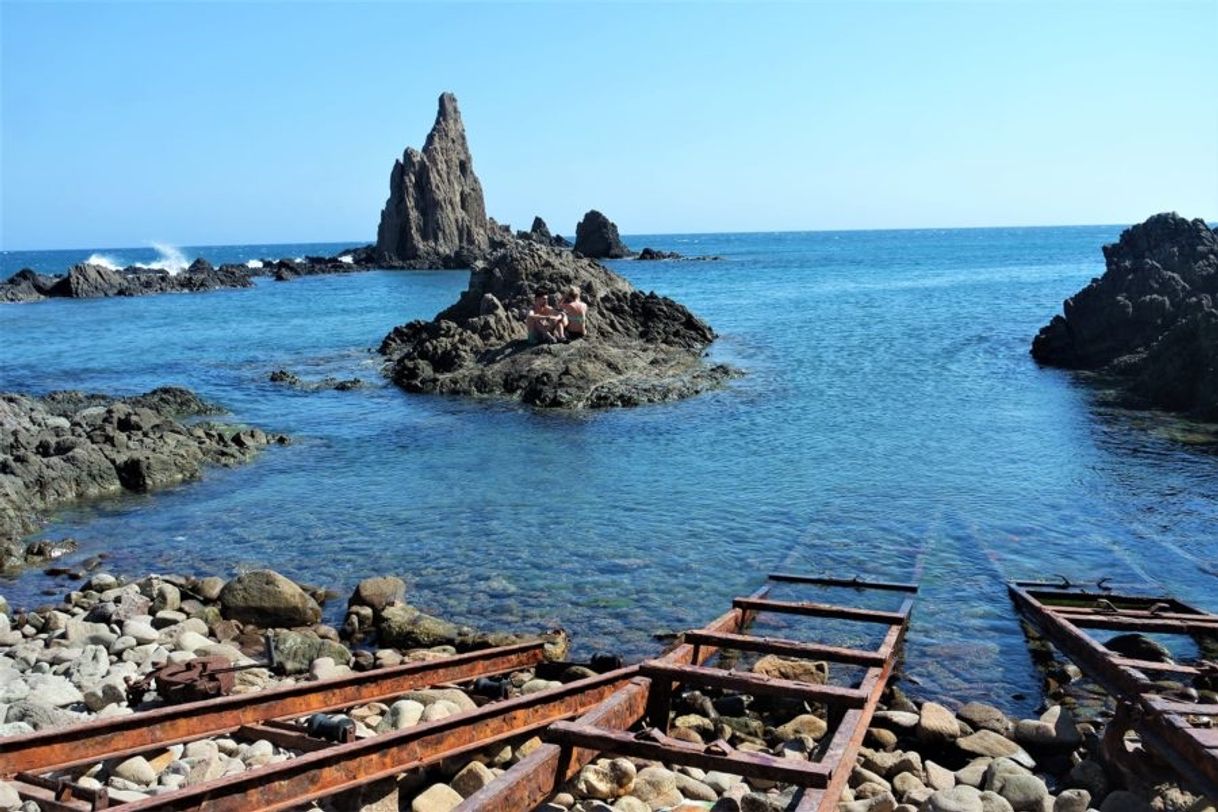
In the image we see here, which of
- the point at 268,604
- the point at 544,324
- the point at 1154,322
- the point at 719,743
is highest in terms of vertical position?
the point at 544,324

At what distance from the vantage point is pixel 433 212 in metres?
109

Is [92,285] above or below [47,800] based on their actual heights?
above

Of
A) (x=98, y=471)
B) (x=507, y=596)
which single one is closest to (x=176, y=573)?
(x=507, y=596)

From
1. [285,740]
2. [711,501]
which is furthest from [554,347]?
[285,740]

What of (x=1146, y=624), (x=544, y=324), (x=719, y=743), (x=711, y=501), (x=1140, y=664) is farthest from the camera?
(x=544, y=324)

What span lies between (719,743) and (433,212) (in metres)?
108

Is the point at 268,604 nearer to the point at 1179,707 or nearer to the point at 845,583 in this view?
the point at 845,583

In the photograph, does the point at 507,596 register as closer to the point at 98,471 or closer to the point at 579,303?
the point at 98,471

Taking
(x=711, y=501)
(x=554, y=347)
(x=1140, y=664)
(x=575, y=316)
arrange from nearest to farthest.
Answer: (x=1140, y=664) → (x=711, y=501) → (x=554, y=347) → (x=575, y=316)

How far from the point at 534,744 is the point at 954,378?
23.3 m

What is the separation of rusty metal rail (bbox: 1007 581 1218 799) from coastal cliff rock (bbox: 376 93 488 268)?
98909 mm

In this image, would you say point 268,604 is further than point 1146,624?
Yes

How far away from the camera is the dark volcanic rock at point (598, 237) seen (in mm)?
115938

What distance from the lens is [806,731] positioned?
283 inches
